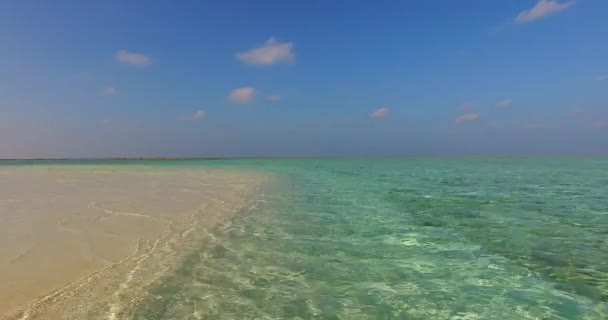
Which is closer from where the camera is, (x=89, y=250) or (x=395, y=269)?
(x=395, y=269)

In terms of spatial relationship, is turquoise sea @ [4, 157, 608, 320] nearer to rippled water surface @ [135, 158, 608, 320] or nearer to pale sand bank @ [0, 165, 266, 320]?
rippled water surface @ [135, 158, 608, 320]

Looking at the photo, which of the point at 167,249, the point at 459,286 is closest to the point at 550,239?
the point at 459,286

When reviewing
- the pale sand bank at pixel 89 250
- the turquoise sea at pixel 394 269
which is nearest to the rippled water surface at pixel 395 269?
the turquoise sea at pixel 394 269

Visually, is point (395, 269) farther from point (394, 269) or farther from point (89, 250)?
point (89, 250)

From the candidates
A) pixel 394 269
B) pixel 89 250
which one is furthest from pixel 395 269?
pixel 89 250

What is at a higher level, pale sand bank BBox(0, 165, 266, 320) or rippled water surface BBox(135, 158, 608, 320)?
pale sand bank BBox(0, 165, 266, 320)

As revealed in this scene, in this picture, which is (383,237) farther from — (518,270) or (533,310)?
(533,310)

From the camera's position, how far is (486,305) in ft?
12.7

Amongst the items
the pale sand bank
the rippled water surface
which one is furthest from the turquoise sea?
the pale sand bank

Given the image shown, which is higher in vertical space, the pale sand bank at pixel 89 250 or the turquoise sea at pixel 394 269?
the pale sand bank at pixel 89 250

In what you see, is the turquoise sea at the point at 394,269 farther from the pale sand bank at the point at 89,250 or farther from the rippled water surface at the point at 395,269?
the pale sand bank at the point at 89,250

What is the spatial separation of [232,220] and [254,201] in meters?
3.72

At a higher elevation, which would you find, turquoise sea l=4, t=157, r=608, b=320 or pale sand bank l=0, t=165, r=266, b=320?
pale sand bank l=0, t=165, r=266, b=320

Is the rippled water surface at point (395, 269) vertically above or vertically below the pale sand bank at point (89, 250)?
below
